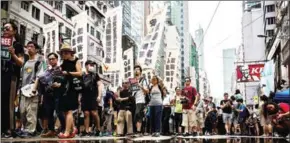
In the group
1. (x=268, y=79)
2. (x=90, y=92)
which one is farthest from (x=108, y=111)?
(x=268, y=79)

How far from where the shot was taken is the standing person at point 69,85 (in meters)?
5.62

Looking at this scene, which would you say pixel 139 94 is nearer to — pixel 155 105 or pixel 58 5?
pixel 155 105

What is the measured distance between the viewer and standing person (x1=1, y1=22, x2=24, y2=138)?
539 centimetres

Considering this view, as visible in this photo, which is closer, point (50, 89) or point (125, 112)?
point (50, 89)

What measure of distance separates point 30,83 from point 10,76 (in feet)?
2.87

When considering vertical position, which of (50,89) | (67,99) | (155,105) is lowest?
(155,105)

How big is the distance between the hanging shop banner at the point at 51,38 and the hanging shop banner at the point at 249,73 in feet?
34.9

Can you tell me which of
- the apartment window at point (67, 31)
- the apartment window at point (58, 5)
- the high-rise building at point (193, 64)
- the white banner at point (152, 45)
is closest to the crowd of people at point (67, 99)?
the white banner at point (152, 45)

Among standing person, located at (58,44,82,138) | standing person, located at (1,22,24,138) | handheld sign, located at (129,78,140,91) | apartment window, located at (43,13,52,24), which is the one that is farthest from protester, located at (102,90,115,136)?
apartment window, located at (43,13,52,24)

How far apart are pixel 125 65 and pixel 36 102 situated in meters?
20.7

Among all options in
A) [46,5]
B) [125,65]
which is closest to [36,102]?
[125,65]

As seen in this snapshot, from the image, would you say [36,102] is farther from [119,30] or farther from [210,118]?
[119,30]

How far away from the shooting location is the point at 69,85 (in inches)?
229

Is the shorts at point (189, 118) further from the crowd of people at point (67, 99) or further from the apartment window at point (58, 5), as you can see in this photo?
the apartment window at point (58, 5)
